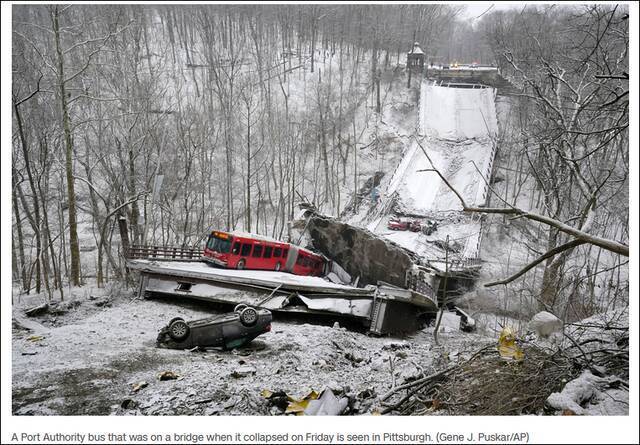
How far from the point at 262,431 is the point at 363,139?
3647 cm

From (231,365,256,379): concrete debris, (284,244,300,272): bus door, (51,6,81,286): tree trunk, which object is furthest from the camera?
(284,244,300,272): bus door

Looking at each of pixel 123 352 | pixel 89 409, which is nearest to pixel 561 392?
pixel 89 409

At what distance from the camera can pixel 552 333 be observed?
5859 mm

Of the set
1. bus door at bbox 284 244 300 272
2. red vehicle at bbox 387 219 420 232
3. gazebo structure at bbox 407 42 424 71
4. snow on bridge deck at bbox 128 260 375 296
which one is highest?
gazebo structure at bbox 407 42 424 71

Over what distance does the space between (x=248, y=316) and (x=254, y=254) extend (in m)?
6.36

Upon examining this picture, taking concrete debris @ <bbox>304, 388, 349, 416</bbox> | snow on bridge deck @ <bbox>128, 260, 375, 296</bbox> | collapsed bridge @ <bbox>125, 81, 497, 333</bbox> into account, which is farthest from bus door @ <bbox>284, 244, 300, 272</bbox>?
concrete debris @ <bbox>304, 388, 349, 416</bbox>

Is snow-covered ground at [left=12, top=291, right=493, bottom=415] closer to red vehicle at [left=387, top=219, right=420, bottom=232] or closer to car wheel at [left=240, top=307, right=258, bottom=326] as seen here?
car wheel at [left=240, top=307, right=258, bottom=326]

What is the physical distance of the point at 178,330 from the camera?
27.5 feet

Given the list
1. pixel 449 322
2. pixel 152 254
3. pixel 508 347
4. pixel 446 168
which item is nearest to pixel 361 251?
pixel 449 322

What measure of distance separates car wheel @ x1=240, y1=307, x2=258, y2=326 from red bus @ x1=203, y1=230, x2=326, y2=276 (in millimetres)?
5694

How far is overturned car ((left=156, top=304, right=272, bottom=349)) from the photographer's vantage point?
841cm

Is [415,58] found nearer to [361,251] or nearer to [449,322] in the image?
[361,251]

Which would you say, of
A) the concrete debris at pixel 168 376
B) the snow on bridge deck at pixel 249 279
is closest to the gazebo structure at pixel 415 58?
the snow on bridge deck at pixel 249 279

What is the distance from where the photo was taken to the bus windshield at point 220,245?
14.2m
